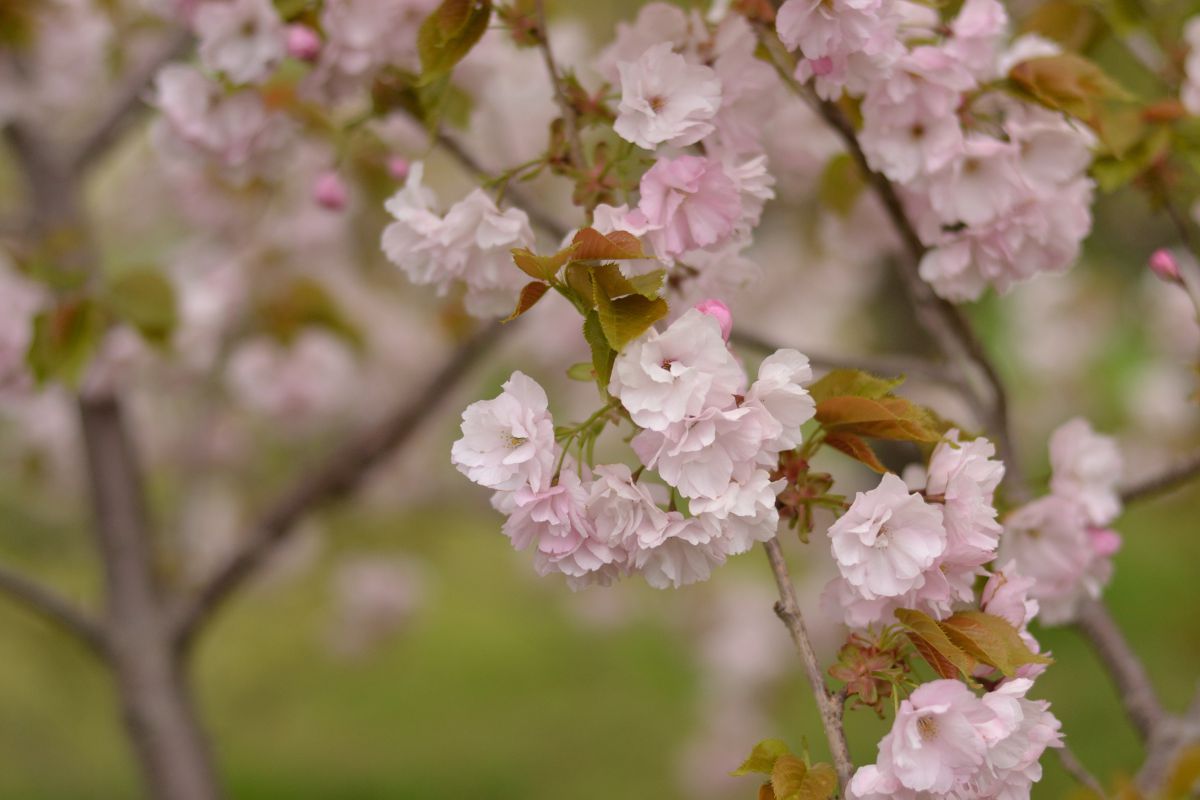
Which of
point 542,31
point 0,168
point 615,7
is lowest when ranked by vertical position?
point 542,31

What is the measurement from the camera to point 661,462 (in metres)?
0.91

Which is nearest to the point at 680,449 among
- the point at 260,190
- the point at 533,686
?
the point at 260,190

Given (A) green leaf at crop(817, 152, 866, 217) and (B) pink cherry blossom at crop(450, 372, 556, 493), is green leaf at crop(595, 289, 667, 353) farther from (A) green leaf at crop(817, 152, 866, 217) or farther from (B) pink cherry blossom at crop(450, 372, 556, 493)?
(A) green leaf at crop(817, 152, 866, 217)

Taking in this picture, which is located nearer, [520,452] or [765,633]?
[520,452]

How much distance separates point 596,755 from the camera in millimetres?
5133

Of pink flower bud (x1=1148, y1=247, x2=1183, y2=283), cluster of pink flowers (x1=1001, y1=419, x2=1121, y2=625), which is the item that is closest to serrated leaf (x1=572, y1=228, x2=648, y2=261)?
cluster of pink flowers (x1=1001, y1=419, x2=1121, y2=625)

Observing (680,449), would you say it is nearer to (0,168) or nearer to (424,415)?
(424,415)

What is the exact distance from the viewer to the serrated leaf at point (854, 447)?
3.23 feet

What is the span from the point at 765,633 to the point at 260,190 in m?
2.48

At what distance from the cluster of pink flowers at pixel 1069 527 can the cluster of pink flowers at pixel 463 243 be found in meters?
0.59

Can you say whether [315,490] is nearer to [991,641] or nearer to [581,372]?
[581,372]

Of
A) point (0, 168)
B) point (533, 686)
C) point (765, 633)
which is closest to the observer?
point (0, 168)

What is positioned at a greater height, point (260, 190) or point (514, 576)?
point (260, 190)

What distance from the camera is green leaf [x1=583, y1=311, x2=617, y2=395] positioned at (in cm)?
92
